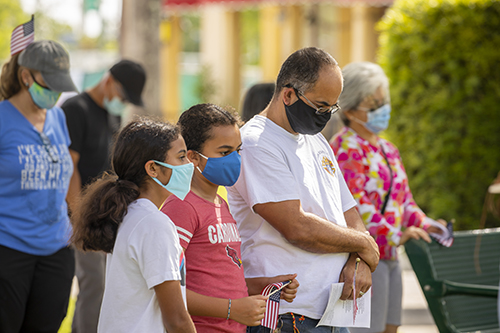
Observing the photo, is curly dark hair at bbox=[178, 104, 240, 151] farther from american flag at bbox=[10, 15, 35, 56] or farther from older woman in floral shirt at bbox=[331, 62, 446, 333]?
american flag at bbox=[10, 15, 35, 56]

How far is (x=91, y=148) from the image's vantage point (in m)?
4.38

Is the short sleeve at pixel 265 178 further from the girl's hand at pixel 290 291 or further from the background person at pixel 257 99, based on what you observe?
the background person at pixel 257 99

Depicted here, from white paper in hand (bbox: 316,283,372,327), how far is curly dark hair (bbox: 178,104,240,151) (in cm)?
81

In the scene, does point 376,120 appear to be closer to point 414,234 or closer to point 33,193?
point 414,234

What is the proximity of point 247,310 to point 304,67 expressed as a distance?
103cm

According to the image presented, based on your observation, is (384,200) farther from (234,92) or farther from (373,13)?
(234,92)

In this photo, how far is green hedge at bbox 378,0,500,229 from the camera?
6.24 meters

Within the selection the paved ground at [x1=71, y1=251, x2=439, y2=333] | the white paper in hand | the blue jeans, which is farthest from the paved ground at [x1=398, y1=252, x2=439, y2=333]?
the blue jeans

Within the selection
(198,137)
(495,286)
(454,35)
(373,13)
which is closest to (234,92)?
(373,13)

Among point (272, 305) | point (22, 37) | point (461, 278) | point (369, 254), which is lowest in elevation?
point (461, 278)

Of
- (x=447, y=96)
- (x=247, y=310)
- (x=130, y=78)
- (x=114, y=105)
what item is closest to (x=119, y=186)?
(x=247, y=310)

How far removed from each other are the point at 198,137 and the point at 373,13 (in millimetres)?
13940

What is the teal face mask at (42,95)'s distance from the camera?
3.31m

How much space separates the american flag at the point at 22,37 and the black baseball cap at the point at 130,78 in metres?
1.25
